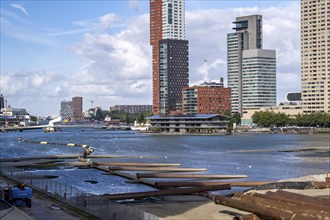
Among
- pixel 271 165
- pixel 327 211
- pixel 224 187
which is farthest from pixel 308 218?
pixel 271 165

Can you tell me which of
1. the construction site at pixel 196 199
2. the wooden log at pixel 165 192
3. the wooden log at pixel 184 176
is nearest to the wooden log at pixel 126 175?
the construction site at pixel 196 199

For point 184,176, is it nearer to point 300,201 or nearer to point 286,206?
point 300,201

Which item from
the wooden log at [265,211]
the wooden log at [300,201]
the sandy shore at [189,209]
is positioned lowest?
the sandy shore at [189,209]

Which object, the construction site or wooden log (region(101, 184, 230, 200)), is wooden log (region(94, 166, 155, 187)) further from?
wooden log (region(101, 184, 230, 200))

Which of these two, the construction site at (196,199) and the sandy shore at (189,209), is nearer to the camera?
the construction site at (196,199)

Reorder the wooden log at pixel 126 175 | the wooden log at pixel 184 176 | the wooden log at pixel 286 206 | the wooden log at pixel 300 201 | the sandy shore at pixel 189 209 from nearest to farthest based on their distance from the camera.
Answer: the wooden log at pixel 286 206 < the wooden log at pixel 300 201 < the sandy shore at pixel 189 209 < the wooden log at pixel 126 175 < the wooden log at pixel 184 176

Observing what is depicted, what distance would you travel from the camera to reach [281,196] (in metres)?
48.1

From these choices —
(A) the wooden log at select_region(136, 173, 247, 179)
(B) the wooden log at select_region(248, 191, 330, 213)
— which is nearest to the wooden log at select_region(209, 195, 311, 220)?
(B) the wooden log at select_region(248, 191, 330, 213)

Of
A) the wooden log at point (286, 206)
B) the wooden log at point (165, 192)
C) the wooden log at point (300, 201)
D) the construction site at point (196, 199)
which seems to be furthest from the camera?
the wooden log at point (165, 192)

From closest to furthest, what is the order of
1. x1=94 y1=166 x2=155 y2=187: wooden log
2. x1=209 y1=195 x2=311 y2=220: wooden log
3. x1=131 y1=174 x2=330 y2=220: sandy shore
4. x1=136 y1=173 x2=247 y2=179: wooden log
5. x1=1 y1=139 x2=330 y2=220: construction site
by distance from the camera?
x1=209 y1=195 x2=311 y2=220: wooden log
x1=1 y1=139 x2=330 y2=220: construction site
x1=131 y1=174 x2=330 y2=220: sandy shore
x1=94 y1=166 x2=155 y2=187: wooden log
x1=136 y1=173 x2=247 y2=179: wooden log

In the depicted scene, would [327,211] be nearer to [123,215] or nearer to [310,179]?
[123,215]

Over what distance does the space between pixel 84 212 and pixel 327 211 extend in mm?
18760

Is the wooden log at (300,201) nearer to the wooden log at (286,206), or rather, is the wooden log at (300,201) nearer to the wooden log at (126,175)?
the wooden log at (286,206)

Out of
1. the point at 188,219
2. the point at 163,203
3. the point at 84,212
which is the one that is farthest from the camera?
the point at 163,203
